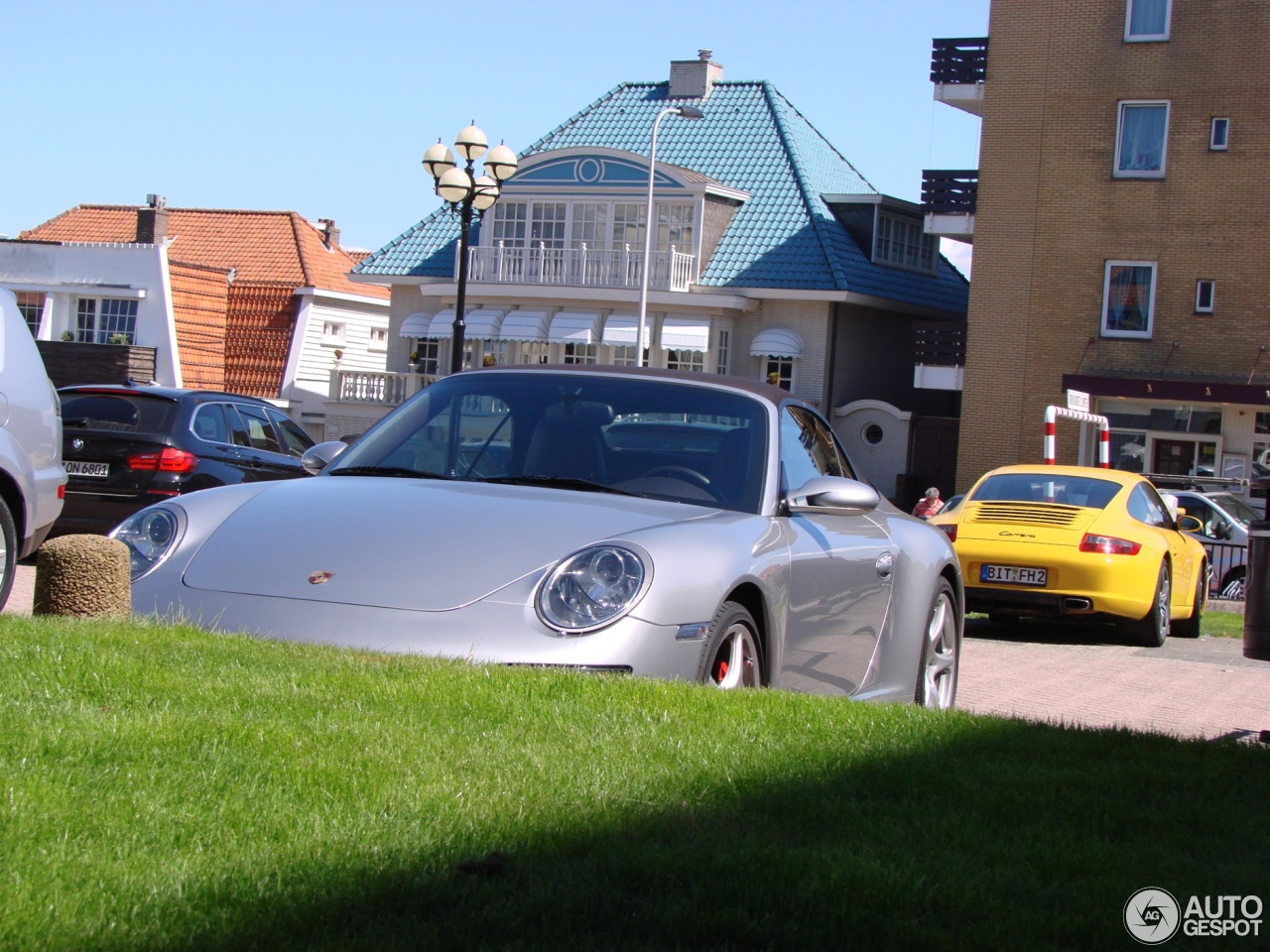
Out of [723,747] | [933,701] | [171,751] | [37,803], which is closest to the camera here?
[37,803]

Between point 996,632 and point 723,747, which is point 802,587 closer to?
point 723,747

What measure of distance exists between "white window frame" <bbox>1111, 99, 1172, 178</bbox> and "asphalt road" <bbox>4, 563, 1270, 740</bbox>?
22.4 metres

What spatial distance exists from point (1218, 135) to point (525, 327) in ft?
61.0

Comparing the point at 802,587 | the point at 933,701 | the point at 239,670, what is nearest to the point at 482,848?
the point at 239,670

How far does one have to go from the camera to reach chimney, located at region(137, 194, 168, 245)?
4953 cm

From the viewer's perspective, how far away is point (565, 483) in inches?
251

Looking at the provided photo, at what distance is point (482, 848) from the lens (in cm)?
346

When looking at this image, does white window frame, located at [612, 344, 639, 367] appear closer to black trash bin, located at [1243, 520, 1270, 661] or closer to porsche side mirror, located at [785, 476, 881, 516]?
black trash bin, located at [1243, 520, 1270, 661]

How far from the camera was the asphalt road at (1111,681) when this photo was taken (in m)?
8.94

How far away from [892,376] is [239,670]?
133ft

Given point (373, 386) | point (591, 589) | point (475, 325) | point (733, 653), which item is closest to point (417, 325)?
point (475, 325)

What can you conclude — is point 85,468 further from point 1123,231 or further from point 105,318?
point 105,318

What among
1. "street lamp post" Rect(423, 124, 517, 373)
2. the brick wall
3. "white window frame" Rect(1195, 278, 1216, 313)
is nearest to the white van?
"street lamp post" Rect(423, 124, 517, 373)

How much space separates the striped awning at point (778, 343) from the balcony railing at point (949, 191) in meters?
5.05
